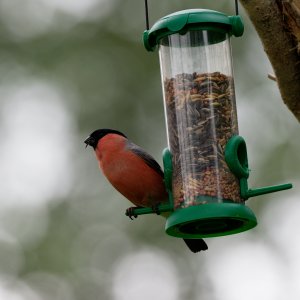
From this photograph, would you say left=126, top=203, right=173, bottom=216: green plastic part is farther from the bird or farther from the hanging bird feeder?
the bird

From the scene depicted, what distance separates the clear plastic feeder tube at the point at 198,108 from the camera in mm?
9953

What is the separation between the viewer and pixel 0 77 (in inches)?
908

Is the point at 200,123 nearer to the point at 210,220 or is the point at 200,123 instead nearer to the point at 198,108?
the point at 198,108

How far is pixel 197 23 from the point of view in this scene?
9.86 meters

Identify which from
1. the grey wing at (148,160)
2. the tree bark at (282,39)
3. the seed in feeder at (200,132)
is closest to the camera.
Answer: the tree bark at (282,39)

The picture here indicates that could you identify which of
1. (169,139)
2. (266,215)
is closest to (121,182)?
(169,139)

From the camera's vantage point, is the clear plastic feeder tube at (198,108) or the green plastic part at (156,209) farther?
the green plastic part at (156,209)

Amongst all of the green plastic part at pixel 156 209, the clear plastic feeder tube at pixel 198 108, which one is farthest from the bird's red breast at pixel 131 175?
the clear plastic feeder tube at pixel 198 108

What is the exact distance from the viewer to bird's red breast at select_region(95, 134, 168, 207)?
11.1m

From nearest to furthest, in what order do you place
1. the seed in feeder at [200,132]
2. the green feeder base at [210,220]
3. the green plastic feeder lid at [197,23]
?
the green feeder base at [210,220] < the green plastic feeder lid at [197,23] < the seed in feeder at [200,132]

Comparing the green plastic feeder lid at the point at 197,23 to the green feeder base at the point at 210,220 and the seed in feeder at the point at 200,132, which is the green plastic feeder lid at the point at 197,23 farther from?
the green feeder base at the point at 210,220

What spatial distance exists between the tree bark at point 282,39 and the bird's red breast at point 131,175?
2.46 m

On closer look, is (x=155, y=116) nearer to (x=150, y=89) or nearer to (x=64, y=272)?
(x=150, y=89)

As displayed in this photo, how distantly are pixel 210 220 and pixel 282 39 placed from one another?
1.76m
